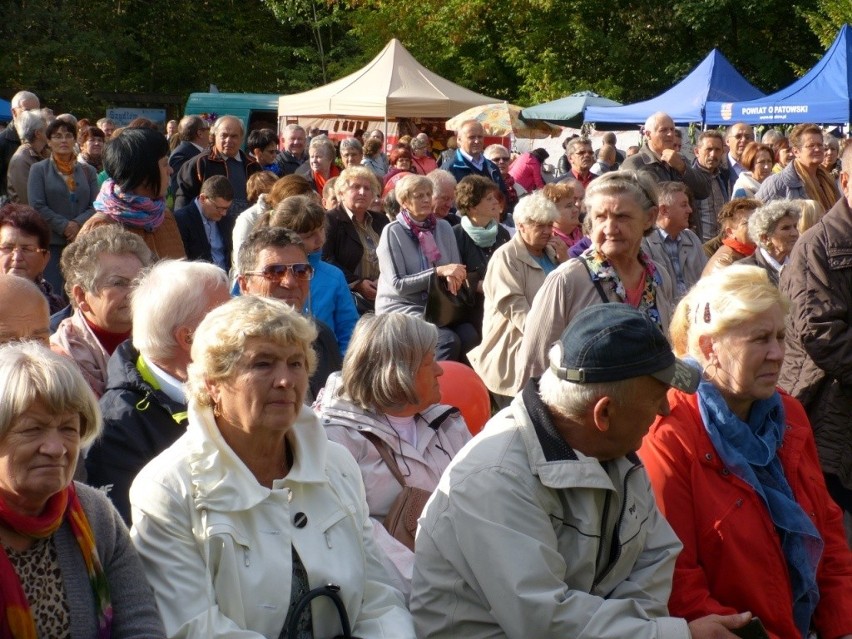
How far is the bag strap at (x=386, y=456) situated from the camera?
3732 mm

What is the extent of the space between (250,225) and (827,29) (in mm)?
23318

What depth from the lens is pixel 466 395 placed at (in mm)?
4840

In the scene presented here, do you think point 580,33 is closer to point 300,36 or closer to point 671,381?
point 300,36

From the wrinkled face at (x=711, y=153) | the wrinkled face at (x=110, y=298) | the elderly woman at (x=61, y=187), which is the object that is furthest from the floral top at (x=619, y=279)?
the wrinkled face at (x=711, y=153)

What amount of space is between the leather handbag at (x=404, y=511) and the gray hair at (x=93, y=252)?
1481mm

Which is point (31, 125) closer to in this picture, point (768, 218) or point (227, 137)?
point (227, 137)

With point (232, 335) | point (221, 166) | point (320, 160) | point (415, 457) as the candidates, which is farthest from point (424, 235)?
point (232, 335)

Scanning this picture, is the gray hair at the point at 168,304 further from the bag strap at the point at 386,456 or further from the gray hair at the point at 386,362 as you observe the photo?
the bag strap at the point at 386,456

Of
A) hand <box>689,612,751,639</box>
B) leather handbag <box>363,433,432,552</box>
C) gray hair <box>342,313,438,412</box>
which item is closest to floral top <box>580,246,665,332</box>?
gray hair <box>342,313,438,412</box>

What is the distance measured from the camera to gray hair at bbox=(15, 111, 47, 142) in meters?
9.68

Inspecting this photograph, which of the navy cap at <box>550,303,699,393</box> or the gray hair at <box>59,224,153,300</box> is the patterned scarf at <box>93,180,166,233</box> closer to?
the gray hair at <box>59,224,153,300</box>

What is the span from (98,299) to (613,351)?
2.26m

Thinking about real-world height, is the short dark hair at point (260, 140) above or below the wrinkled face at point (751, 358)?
above

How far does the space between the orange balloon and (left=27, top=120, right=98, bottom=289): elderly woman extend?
460cm
